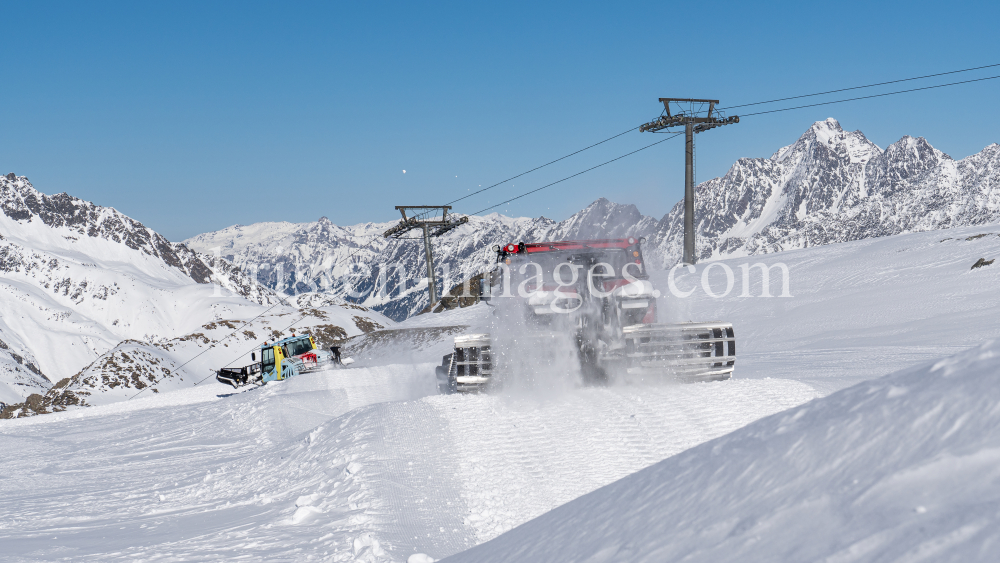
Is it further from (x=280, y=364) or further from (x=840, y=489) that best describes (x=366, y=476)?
(x=280, y=364)

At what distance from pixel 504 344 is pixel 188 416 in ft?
32.1

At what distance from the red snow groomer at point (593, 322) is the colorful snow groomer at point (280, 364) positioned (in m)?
13.7

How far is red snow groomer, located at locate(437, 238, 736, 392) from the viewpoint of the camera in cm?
1045

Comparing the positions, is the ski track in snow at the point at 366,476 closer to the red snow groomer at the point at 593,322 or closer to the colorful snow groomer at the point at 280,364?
the red snow groomer at the point at 593,322

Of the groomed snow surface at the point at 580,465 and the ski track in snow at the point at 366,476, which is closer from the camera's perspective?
the groomed snow surface at the point at 580,465

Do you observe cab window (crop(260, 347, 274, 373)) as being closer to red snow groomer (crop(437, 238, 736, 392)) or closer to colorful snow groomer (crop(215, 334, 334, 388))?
colorful snow groomer (crop(215, 334, 334, 388))

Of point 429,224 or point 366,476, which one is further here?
point 429,224

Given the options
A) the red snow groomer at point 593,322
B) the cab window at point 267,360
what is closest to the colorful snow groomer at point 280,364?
the cab window at point 267,360

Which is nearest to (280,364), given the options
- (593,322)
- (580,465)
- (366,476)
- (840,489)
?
(593,322)

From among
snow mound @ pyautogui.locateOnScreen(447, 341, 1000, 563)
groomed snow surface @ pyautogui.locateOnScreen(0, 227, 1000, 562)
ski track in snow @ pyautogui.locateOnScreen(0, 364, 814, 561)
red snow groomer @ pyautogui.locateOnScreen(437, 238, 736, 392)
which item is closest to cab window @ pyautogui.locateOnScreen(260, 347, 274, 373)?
groomed snow surface @ pyautogui.locateOnScreen(0, 227, 1000, 562)

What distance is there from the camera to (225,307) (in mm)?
169875

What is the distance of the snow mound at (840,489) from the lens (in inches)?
82.3

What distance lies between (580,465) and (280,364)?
761 inches

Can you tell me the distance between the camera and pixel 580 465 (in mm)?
7234
